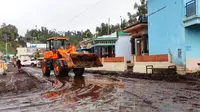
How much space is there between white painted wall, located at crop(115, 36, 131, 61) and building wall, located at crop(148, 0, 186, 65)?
12.9 meters

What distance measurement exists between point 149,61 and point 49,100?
14.2 metres

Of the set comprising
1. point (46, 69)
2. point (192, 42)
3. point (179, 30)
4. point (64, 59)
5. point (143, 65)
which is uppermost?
point (179, 30)

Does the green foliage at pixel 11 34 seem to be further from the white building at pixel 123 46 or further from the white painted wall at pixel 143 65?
the white painted wall at pixel 143 65

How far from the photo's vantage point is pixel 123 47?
4038cm

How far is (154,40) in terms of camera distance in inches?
1037

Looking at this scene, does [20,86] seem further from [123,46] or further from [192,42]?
[123,46]

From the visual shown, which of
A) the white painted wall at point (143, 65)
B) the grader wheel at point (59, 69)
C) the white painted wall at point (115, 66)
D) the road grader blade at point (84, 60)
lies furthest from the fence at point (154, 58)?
the grader wheel at point (59, 69)

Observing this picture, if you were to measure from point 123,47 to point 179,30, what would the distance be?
19094mm

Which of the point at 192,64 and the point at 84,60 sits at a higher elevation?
the point at 84,60

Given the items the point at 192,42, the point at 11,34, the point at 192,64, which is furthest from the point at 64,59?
the point at 11,34

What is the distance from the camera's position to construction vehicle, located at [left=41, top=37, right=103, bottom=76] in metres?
21.0

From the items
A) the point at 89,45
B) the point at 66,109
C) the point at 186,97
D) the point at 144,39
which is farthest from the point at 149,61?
the point at 89,45

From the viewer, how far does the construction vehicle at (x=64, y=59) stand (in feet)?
68.7

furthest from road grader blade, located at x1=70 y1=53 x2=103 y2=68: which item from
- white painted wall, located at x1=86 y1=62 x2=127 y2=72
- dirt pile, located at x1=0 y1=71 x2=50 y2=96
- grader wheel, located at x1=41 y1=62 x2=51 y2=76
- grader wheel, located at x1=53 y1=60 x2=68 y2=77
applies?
white painted wall, located at x1=86 y1=62 x2=127 y2=72
